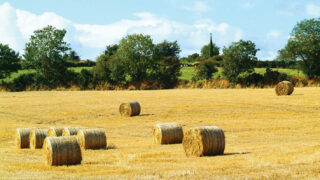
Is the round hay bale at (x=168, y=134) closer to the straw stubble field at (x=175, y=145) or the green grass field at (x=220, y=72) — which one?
the straw stubble field at (x=175, y=145)

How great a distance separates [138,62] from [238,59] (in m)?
14.3

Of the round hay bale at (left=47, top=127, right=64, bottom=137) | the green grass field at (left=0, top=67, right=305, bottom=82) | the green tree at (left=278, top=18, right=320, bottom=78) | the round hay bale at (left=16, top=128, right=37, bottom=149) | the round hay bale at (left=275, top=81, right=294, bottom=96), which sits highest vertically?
the green tree at (left=278, top=18, right=320, bottom=78)

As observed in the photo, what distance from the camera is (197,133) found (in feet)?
43.6

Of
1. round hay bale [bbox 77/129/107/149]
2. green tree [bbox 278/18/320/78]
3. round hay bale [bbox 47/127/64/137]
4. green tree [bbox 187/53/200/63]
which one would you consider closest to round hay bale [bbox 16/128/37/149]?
round hay bale [bbox 47/127/64/137]

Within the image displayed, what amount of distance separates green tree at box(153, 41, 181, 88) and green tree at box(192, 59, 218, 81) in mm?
3222

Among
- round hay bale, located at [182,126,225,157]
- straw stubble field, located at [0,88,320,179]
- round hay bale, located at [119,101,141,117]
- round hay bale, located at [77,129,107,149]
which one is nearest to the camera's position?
straw stubble field, located at [0,88,320,179]

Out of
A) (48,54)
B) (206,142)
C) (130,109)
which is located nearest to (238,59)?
(48,54)

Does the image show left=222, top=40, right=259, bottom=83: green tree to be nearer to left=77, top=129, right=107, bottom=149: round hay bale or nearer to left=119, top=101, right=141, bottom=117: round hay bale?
left=119, top=101, right=141, bottom=117: round hay bale

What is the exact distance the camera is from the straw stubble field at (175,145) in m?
10.7

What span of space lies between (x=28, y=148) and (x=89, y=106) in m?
16.8

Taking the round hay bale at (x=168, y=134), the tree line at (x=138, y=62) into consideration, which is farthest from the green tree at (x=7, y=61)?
the round hay bale at (x=168, y=134)

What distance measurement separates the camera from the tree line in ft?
197

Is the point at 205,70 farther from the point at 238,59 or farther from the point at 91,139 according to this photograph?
the point at 91,139

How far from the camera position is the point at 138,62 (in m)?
64.2
